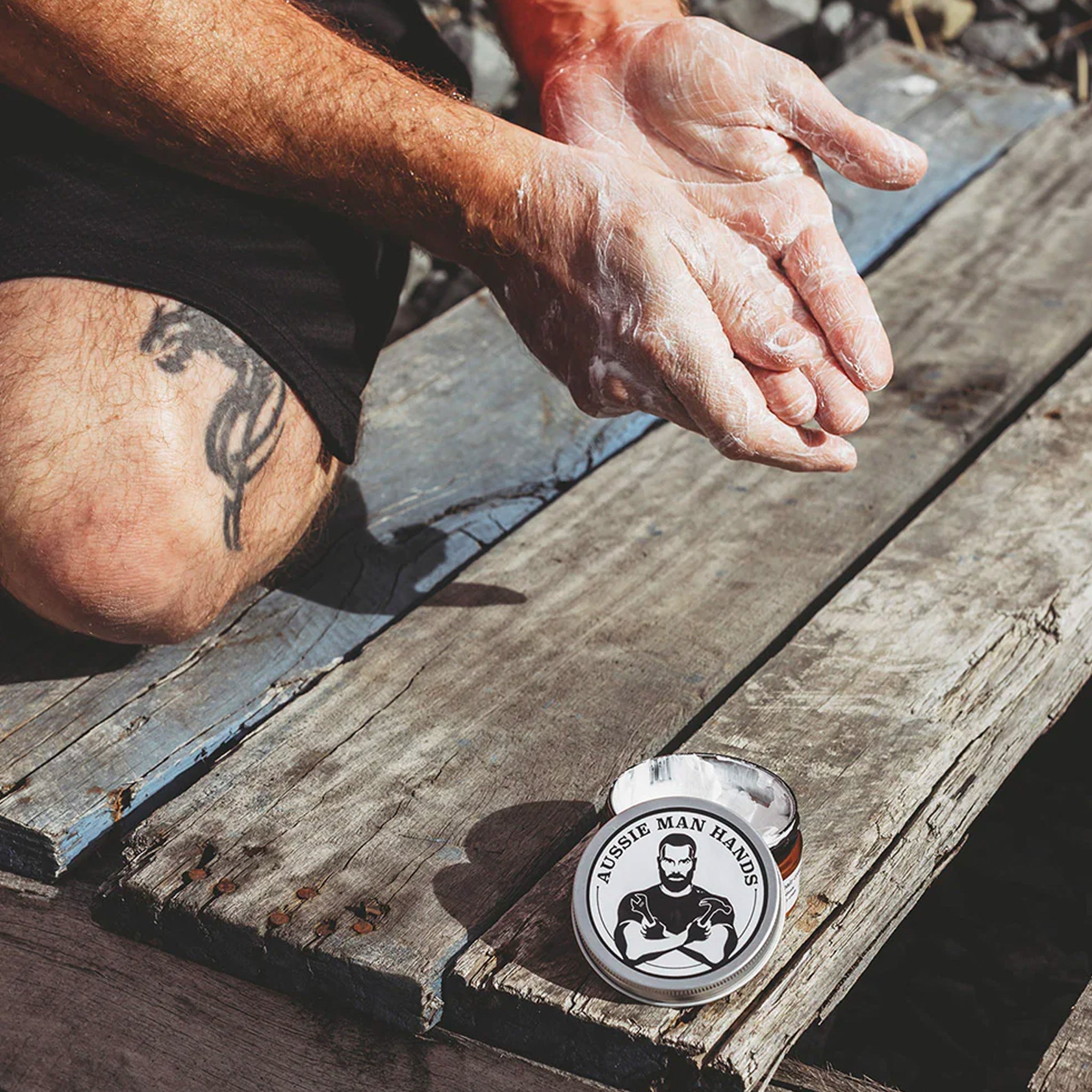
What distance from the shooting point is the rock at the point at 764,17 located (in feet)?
12.0

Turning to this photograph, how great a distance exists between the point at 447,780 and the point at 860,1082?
523 millimetres

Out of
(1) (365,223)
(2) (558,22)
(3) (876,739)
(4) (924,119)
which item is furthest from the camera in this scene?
(4) (924,119)

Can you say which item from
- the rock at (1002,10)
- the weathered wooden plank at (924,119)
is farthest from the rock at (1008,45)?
the weathered wooden plank at (924,119)

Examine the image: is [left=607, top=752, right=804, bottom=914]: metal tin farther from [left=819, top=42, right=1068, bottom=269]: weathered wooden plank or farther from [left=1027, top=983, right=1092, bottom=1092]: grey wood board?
[left=819, top=42, right=1068, bottom=269]: weathered wooden plank

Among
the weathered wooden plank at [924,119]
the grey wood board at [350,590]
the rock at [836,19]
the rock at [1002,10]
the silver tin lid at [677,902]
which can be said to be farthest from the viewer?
the rock at [1002,10]

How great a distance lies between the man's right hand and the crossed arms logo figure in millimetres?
553

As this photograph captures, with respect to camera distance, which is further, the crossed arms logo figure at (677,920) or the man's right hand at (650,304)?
the man's right hand at (650,304)

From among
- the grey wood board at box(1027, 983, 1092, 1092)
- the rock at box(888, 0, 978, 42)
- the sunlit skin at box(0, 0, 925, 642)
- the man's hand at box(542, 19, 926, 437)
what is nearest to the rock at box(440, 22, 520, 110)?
the rock at box(888, 0, 978, 42)

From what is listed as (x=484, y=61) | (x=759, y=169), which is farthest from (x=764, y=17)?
(x=759, y=169)

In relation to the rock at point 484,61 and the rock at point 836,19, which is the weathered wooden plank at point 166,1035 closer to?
the rock at point 484,61

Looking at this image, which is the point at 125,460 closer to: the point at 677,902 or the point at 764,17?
the point at 677,902

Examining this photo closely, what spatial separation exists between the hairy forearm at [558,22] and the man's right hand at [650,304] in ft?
1.17

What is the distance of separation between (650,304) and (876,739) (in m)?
0.55

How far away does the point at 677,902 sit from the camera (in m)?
1.23
